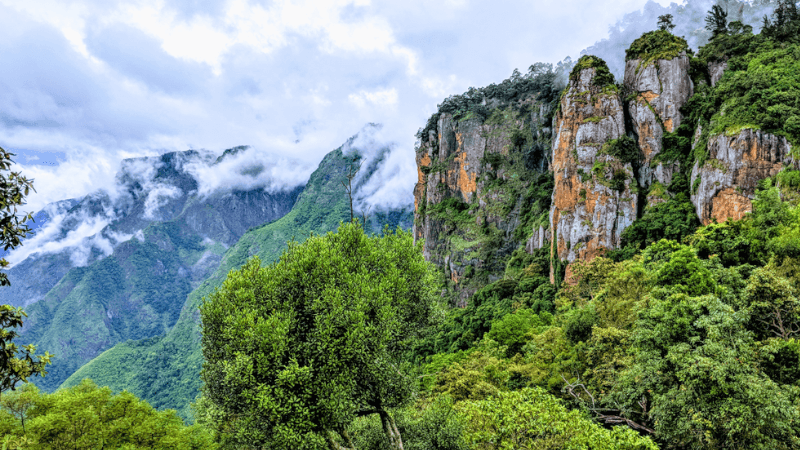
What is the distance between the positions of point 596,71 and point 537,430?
5963 centimetres

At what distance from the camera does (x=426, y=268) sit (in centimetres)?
1641

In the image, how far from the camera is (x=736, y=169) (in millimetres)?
35875

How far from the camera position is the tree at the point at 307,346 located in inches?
423

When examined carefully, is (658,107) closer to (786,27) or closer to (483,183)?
(786,27)

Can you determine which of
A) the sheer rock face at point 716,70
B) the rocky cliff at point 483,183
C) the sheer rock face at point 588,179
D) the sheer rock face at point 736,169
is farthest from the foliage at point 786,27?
the rocky cliff at point 483,183

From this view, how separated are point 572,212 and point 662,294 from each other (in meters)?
36.9

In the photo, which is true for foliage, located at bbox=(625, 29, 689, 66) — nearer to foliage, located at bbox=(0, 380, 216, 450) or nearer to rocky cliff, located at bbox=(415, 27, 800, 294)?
rocky cliff, located at bbox=(415, 27, 800, 294)

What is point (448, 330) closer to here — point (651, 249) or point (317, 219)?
point (651, 249)

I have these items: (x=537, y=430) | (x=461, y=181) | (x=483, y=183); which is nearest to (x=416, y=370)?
(x=537, y=430)

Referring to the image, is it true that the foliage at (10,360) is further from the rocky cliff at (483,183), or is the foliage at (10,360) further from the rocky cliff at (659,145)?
the rocky cliff at (483,183)

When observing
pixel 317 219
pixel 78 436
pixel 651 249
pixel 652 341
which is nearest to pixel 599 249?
pixel 651 249

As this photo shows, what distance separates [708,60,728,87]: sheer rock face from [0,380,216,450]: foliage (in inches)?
2617

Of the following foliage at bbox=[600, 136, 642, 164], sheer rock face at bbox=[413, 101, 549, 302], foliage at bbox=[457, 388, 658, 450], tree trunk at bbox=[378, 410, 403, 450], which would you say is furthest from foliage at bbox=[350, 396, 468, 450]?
sheer rock face at bbox=[413, 101, 549, 302]

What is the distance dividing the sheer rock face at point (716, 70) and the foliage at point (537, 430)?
189ft
